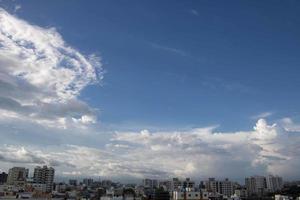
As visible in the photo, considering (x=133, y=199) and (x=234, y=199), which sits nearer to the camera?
(x=133, y=199)

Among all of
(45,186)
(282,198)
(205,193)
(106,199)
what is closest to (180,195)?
(205,193)

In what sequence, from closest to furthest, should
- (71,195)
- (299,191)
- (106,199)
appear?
1. (106,199)
2. (299,191)
3. (71,195)

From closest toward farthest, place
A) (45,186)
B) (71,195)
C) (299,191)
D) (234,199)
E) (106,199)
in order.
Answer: (106,199), (234,199), (299,191), (71,195), (45,186)

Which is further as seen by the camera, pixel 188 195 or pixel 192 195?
pixel 192 195

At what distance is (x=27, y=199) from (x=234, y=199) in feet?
230

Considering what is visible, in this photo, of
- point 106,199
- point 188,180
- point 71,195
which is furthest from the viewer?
point 71,195

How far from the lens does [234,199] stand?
5098 inches

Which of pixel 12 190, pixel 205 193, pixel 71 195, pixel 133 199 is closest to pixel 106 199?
pixel 133 199

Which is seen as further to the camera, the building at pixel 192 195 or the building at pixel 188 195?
the building at pixel 192 195

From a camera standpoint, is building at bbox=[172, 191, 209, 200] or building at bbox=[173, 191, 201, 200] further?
building at bbox=[172, 191, 209, 200]

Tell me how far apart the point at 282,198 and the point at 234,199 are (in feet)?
55.3

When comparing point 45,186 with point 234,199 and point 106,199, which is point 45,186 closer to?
point 106,199

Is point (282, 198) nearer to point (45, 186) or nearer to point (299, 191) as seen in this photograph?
point (299, 191)

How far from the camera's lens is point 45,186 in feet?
628
